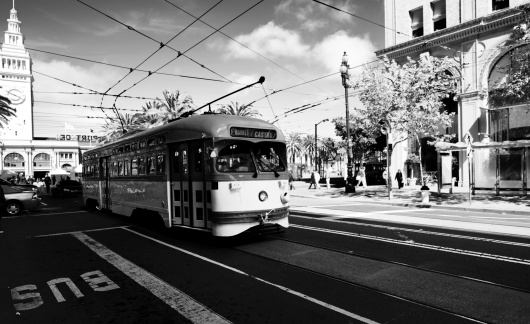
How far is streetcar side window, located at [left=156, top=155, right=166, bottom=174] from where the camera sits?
10.0 meters

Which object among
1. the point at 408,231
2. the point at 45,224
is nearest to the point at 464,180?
the point at 408,231

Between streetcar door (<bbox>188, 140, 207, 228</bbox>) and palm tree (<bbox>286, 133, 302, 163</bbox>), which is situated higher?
palm tree (<bbox>286, 133, 302, 163</bbox>)

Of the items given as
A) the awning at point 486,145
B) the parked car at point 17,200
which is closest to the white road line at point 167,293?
the parked car at point 17,200

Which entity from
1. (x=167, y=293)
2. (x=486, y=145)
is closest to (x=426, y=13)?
(x=486, y=145)

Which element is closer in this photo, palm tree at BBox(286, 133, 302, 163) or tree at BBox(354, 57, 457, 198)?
tree at BBox(354, 57, 457, 198)

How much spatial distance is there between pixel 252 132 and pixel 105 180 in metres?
9.29

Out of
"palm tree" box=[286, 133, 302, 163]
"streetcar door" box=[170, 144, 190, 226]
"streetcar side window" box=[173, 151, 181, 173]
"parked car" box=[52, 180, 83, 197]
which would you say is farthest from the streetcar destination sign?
"palm tree" box=[286, 133, 302, 163]

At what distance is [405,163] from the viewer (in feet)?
97.9

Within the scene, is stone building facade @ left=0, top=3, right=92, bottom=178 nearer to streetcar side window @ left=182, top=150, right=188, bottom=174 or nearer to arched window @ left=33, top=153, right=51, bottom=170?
arched window @ left=33, top=153, right=51, bottom=170

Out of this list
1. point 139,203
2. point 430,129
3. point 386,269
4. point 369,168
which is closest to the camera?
point 386,269

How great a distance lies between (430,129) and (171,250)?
1790 cm

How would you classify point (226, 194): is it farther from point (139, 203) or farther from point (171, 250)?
point (139, 203)

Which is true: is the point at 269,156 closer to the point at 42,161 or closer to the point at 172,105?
the point at 172,105

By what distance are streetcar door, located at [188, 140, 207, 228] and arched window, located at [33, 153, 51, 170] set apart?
9143cm
